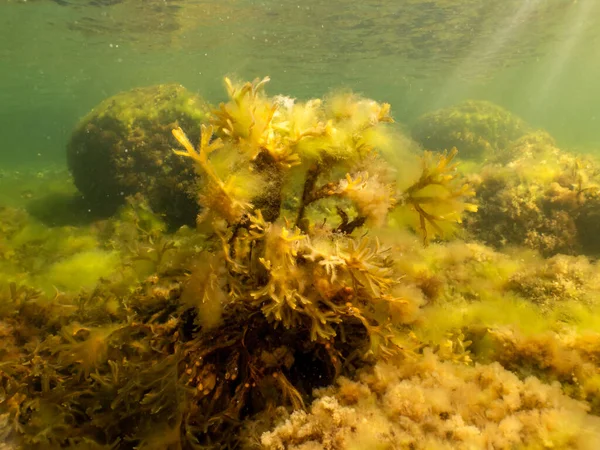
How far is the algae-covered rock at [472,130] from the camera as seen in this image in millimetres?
16641

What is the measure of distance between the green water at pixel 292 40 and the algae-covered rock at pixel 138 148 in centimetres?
1202

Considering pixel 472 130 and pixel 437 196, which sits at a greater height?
pixel 437 196

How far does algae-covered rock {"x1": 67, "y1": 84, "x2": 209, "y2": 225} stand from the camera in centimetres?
893

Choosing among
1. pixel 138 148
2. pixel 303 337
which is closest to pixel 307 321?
pixel 303 337

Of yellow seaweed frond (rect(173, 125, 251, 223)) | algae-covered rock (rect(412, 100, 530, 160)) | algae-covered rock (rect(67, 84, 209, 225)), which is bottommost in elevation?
algae-covered rock (rect(412, 100, 530, 160))

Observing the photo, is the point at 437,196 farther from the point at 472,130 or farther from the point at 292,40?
the point at 292,40

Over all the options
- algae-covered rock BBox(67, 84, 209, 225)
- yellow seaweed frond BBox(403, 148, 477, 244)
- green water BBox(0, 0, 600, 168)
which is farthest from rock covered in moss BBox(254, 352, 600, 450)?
green water BBox(0, 0, 600, 168)

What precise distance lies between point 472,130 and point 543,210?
11625 mm

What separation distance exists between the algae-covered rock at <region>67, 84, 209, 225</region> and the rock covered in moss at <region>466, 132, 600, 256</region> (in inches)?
251

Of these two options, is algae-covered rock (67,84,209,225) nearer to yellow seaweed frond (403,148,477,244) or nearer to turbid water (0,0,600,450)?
turbid water (0,0,600,450)

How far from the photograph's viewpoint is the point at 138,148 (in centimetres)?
947

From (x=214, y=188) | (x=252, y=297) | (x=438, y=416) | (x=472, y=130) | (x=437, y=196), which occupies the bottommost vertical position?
(x=472, y=130)

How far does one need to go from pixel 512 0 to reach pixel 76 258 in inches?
1056

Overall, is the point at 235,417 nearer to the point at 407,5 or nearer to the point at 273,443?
the point at 273,443
